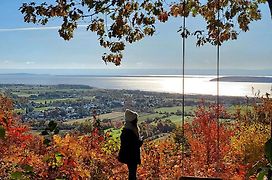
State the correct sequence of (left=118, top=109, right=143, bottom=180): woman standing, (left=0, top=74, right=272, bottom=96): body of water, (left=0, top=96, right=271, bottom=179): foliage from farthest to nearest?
(left=0, top=74, right=272, bottom=96): body of water < (left=0, top=96, right=271, bottom=179): foliage < (left=118, top=109, right=143, bottom=180): woman standing

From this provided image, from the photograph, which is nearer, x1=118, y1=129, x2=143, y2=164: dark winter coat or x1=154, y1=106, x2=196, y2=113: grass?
x1=118, y1=129, x2=143, y2=164: dark winter coat

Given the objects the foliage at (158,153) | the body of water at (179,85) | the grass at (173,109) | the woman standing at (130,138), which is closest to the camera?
the woman standing at (130,138)

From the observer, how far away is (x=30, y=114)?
27266mm

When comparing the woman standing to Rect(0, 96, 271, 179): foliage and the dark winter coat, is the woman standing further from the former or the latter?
Rect(0, 96, 271, 179): foliage

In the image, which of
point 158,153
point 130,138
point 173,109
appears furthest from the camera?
point 173,109

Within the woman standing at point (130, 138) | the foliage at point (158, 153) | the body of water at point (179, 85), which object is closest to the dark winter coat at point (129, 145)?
the woman standing at point (130, 138)

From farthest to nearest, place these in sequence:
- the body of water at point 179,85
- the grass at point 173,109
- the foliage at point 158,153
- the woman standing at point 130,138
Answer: the grass at point 173,109 < the body of water at point 179,85 < the foliage at point 158,153 < the woman standing at point 130,138

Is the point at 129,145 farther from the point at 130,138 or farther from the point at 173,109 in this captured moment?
the point at 173,109

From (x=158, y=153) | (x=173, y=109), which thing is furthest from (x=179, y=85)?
(x=173, y=109)

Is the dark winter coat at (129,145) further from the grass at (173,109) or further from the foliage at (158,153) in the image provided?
the grass at (173,109)

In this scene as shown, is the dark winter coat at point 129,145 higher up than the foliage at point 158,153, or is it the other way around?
the dark winter coat at point 129,145

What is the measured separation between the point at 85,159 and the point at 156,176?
1.98 m

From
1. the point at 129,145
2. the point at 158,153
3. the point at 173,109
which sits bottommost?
the point at 158,153

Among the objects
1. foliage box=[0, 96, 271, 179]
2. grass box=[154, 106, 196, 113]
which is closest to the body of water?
grass box=[154, 106, 196, 113]
